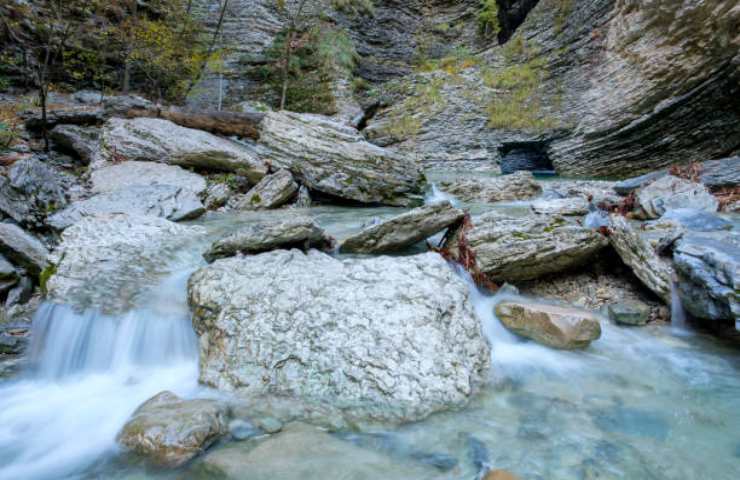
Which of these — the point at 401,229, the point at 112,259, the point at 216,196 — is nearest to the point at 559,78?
the point at 216,196

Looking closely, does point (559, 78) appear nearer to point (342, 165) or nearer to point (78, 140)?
point (342, 165)

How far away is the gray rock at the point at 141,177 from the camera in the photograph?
6.93 m

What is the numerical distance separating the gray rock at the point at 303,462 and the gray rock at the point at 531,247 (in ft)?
7.72

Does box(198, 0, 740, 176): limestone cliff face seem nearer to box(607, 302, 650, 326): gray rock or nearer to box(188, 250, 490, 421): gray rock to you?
box(607, 302, 650, 326): gray rock

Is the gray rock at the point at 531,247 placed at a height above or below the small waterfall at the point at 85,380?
above

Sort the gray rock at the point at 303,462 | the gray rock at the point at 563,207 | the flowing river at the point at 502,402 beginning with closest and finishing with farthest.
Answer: the gray rock at the point at 303,462
the flowing river at the point at 502,402
the gray rock at the point at 563,207

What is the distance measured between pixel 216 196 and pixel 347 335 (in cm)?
551

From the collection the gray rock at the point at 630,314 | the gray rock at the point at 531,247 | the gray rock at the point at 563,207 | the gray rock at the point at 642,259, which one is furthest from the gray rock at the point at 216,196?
the gray rock at the point at 630,314

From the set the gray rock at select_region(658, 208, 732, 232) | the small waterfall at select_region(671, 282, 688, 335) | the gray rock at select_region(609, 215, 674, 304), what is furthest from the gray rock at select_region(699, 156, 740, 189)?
the small waterfall at select_region(671, 282, 688, 335)

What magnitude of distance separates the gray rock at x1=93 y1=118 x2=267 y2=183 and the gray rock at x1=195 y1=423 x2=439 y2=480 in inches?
262

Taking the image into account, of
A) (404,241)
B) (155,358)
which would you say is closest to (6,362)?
(155,358)

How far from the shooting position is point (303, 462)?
1972 millimetres

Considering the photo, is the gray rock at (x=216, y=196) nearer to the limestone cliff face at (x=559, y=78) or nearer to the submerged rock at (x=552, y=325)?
the submerged rock at (x=552, y=325)

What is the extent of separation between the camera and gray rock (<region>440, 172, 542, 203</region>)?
7.90 m
